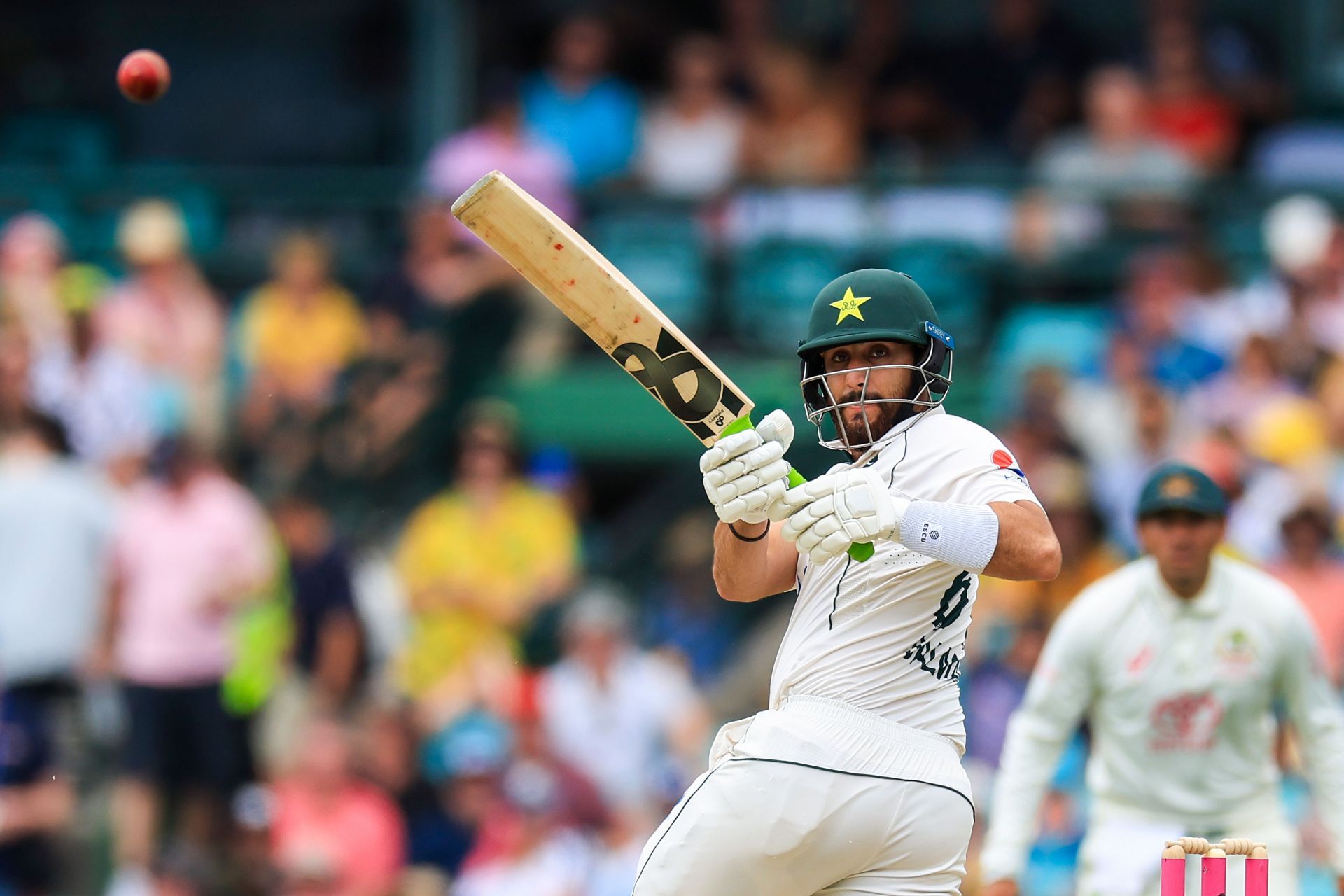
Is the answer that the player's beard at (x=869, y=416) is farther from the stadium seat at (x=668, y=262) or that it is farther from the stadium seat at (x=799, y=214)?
the stadium seat at (x=799, y=214)

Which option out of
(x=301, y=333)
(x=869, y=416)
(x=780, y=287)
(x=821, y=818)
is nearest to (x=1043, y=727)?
(x=869, y=416)

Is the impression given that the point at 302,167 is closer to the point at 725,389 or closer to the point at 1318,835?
the point at 1318,835

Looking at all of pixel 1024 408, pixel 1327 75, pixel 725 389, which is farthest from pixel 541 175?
pixel 725 389

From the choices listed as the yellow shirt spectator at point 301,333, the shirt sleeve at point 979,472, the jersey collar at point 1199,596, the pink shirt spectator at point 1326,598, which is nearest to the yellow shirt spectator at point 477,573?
the yellow shirt spectator at point 301,333

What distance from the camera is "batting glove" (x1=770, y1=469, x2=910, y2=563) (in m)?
4.66

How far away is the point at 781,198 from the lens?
501 inches

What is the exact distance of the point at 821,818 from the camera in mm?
4688

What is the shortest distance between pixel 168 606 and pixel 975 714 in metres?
3.77

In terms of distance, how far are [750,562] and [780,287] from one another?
7.25m

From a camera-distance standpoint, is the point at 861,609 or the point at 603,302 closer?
the point at 861,609

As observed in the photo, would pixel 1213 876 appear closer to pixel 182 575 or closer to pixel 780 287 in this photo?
pixel 182 575

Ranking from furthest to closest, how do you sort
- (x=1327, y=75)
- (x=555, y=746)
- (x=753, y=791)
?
(x=1327, y=75) < (x=555, y=746) < (x=753, y=791)

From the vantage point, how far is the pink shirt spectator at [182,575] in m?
10.0

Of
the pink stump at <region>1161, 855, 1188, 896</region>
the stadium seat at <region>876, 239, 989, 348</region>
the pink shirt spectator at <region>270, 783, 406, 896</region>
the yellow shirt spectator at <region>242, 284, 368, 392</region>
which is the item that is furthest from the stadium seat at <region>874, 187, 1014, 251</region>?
the pink stump at <region>1161, 855, 1188, 896</region>
